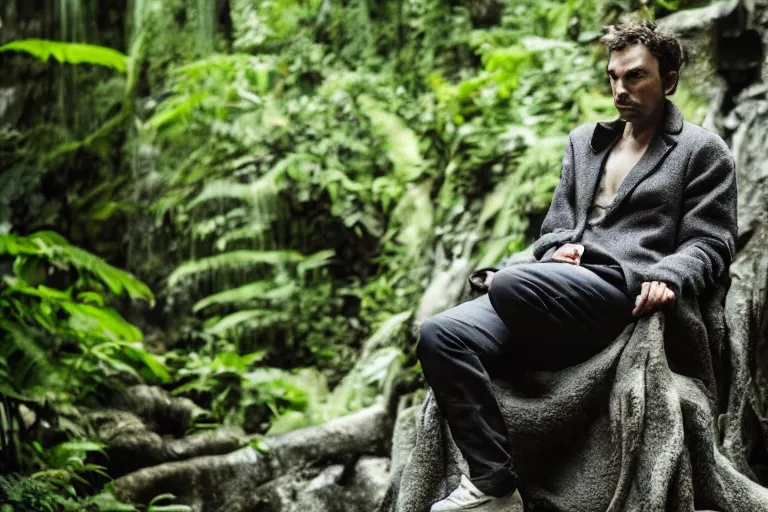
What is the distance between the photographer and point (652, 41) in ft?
11.9

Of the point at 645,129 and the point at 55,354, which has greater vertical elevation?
the point at 645,129

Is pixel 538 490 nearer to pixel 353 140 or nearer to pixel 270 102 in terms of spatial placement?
pixel 353 140

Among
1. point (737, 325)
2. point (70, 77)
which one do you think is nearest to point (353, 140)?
point (70, 77)

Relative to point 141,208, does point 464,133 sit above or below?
above

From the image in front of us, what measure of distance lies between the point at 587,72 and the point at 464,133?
137 cm

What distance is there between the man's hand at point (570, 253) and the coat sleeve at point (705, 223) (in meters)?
0.31

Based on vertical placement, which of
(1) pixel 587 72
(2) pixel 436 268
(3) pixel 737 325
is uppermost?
(1) pixel 587 72

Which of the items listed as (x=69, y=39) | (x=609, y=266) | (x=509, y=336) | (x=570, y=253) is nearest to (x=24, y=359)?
(x=509, y=336)

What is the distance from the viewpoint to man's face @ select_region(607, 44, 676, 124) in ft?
11.9

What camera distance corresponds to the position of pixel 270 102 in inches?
410

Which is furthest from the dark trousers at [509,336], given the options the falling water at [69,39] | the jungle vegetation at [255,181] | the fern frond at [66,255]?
the falling water at [69,39]

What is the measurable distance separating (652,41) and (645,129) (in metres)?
0.40

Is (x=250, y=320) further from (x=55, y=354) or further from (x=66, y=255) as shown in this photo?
(x=55, y=354)

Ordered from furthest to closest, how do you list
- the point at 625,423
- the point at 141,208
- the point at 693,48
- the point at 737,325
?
1. the point at 141,208
2. the point at 693,48
3. the point at 737,325
4. the point at 625,423
